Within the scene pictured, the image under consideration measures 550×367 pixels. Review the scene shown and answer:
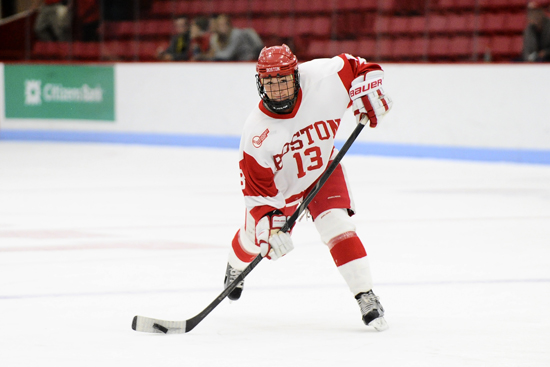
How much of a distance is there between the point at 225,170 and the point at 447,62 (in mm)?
2532

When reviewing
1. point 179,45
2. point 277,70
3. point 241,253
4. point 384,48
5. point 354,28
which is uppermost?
point 277,70

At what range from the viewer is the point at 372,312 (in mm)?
2627

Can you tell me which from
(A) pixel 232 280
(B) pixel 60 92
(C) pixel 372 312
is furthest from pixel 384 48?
(C) pixel 372 312

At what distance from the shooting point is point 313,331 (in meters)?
2.64

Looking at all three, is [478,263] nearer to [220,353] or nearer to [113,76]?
[220,353]

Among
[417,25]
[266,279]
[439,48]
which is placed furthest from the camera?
[417,25]

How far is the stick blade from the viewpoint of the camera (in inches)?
103

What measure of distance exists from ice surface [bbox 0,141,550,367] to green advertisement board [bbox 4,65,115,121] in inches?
142

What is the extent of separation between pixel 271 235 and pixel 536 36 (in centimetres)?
585

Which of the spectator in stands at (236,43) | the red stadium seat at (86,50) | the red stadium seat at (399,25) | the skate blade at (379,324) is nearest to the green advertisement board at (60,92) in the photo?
the red stadium seat at (86,50)

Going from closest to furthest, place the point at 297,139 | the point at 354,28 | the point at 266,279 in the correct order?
the point at 297,139, the point at 266,279, the point at 354,28

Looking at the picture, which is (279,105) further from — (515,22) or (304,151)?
(515,22)

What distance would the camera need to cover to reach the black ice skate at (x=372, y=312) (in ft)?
8.59

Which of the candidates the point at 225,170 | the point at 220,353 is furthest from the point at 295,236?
the point at 225,170
